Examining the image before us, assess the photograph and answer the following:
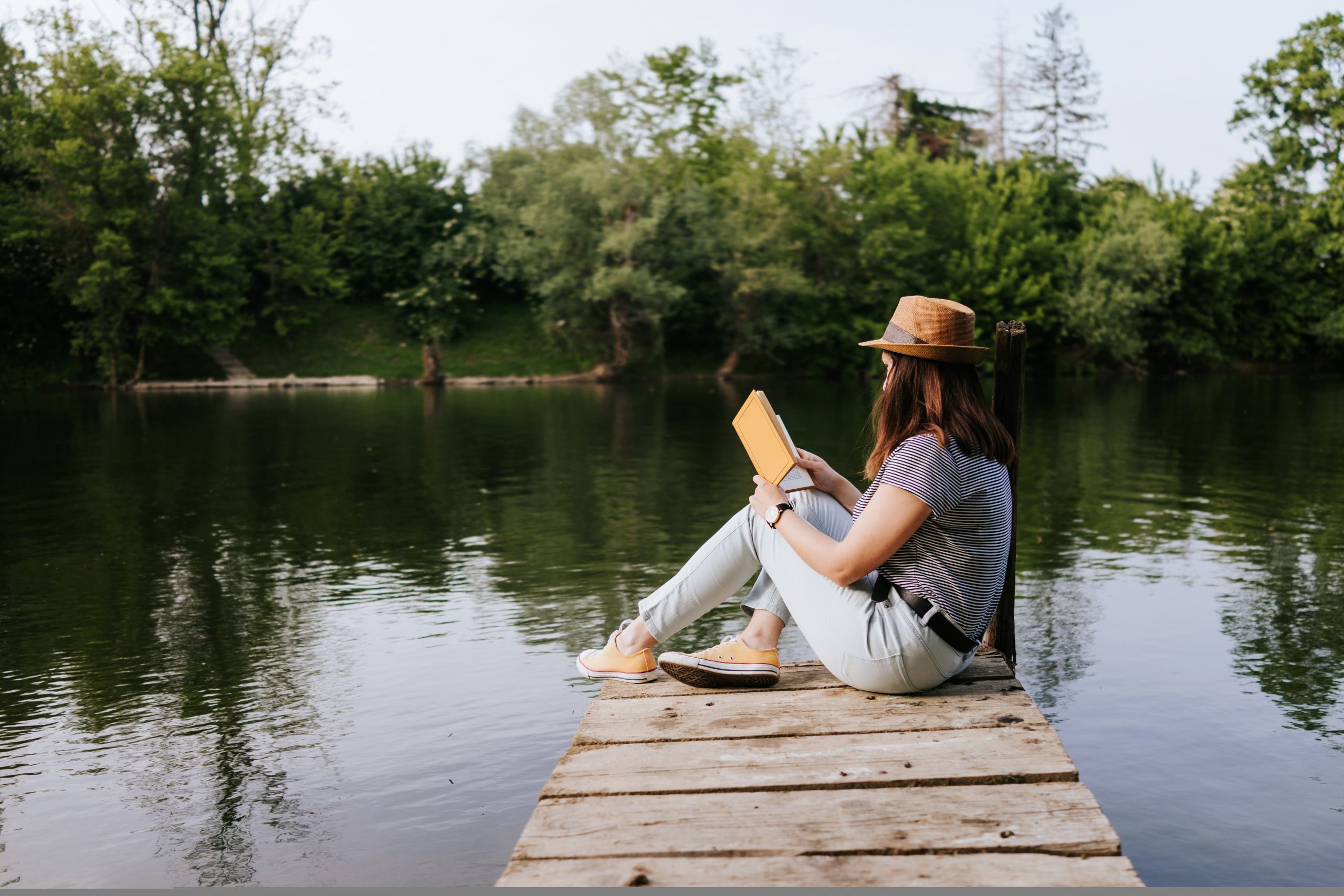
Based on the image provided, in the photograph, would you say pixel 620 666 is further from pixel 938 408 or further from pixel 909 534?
pixel 938 408

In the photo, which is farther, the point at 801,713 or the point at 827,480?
the point at 827,480

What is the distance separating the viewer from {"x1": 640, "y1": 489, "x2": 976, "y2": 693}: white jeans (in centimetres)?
390

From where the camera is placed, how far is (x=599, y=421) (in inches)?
914

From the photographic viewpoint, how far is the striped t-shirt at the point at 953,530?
146 inches

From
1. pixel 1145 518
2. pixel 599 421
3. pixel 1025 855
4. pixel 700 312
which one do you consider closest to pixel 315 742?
pixel 1025 855

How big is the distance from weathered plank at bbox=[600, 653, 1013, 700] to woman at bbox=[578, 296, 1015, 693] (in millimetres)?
146

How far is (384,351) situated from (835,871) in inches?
1563

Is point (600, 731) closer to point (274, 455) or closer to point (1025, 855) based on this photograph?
point (1025, 855)

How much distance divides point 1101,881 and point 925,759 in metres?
0.80

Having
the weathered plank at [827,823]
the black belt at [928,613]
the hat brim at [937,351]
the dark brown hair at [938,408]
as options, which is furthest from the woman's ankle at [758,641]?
the hat brim at [937,351]

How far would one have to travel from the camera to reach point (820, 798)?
10.5ft

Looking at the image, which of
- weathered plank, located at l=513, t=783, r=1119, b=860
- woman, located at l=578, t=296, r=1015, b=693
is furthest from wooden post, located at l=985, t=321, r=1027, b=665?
weathered plank, located at l=513, t=783, r=1119, b=860

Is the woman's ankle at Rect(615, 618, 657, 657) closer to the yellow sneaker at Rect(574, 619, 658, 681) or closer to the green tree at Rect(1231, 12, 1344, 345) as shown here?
the yellow sneaker at Rect(574, 619, 658, 681)

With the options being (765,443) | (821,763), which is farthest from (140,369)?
(821,763)
